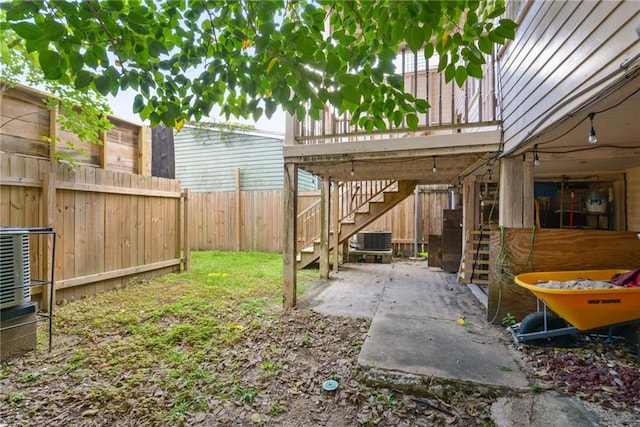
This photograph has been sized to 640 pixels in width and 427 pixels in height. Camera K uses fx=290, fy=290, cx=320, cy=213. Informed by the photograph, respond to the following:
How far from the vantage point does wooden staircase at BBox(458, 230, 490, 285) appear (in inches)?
194

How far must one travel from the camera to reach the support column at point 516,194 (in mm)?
3297

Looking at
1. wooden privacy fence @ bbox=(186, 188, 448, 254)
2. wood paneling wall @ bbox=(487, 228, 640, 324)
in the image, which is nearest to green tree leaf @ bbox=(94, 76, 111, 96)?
wood paneling wall @ bbox=(487, 228, 640, 324)

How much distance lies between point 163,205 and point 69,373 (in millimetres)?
3948

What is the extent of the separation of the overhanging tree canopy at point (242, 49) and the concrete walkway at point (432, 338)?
6.35 feet

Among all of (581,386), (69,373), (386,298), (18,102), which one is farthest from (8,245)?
(581,386)

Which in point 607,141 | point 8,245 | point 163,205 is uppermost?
point 607,141

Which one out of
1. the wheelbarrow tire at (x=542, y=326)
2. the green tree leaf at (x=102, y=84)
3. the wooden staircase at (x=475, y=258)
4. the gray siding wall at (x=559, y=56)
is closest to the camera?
the green tree leaf at (x=102, y=84)

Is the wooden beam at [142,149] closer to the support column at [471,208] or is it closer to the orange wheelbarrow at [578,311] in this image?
the support column at [471,208]

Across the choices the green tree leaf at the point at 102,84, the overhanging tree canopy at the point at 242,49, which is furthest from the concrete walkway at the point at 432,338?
the green tree leaf at the point at 102,84

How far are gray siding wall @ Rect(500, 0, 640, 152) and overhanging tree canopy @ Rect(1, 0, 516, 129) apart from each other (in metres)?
0.65

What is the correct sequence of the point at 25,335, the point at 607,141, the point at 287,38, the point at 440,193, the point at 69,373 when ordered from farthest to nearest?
the point at 440,193
the point at 607,141
the point at 25,335
the point at 69,373
the point at 287,38

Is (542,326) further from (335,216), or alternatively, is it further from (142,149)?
(142,149)

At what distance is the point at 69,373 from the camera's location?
2439mm

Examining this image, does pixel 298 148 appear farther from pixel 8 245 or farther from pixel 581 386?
pixel 581 386
